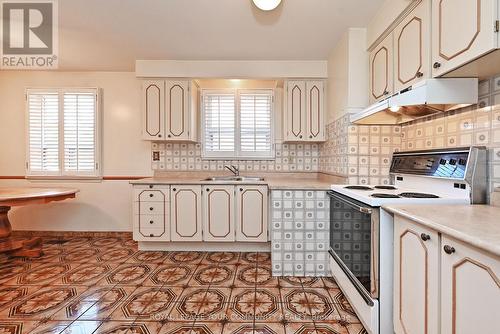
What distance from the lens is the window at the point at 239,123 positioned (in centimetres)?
335

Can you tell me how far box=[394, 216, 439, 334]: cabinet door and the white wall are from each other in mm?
3120

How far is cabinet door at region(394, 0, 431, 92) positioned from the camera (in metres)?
1.49

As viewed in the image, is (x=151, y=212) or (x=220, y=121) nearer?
(x=151, y=212)

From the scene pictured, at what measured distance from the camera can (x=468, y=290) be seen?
0.85 m

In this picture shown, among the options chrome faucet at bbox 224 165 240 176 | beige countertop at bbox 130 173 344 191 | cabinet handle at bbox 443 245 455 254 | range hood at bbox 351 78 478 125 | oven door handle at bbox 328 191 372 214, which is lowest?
cabinet handle at bbox 443 245 455 254

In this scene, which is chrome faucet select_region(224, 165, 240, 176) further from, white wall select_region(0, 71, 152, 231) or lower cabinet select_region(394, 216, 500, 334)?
lower cabinet select_region(394, 216, 500, 334)

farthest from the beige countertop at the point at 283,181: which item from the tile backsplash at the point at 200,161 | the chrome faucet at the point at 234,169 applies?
the chrome faucet at the point at 234,169

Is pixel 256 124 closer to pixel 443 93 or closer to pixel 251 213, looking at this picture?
pixel 251 213

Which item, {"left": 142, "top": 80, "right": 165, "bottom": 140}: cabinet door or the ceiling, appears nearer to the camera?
the ceiling

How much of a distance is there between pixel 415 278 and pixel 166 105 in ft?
9.52

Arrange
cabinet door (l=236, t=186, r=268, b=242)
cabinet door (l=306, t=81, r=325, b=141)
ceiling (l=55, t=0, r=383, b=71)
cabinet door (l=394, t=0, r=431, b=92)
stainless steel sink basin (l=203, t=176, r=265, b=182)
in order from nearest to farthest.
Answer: cabinet door (l=394, t=0, r=431, b=92) < ceiling (l=55, t=0, r=383, b=71) < cabinet door (l=236, t=186, r=268, b=242) < cabinet door (l=306, t=81, r=325, b=141) < stainless steel sink basin (l=203, t=176, r=265, b=182)

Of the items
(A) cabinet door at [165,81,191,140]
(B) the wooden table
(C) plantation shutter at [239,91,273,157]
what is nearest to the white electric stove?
(C) plantation shutter at [239,91,273,157]

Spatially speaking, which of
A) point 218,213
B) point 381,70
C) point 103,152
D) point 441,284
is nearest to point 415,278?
point 441,284

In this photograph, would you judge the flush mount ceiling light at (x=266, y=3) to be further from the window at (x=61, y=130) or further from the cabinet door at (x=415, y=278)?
the window at (x=61, y=130)
